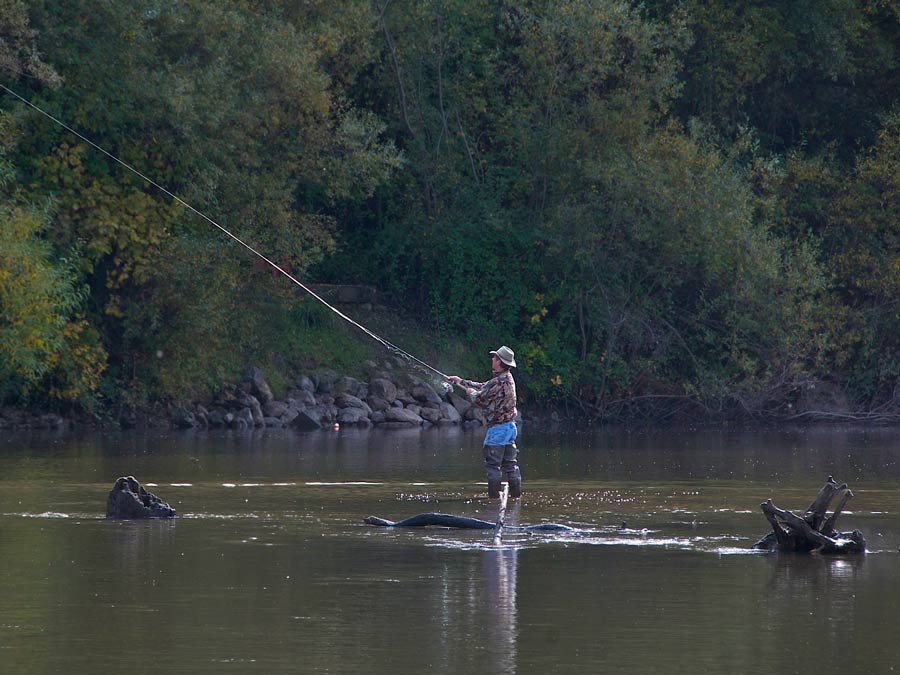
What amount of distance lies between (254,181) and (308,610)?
74.2ft

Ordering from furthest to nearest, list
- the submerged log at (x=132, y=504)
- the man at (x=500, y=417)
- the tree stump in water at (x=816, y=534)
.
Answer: the man at (x=500, y=417) < the submerged log at (x=132, y=504) < the tree stump in water at (x=816, y=534)

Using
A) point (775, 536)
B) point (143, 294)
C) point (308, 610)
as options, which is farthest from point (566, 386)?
point (308, 610)

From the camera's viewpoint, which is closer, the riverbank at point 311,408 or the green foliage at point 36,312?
the green foliage at point 36,312

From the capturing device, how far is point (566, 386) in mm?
37469

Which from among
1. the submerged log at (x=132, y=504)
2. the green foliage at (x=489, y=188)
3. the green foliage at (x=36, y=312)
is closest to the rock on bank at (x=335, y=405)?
the green foliage at (x=489, y=188)

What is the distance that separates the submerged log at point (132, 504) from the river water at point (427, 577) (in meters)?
0.20

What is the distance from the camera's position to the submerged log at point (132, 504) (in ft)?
50.8

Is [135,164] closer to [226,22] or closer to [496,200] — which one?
[226,22]

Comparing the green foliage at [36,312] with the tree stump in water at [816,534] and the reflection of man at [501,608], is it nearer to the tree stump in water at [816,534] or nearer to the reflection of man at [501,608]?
the reflection of man at [501,608]

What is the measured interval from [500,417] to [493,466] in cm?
74

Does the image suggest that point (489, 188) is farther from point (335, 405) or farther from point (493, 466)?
point (493, 466)

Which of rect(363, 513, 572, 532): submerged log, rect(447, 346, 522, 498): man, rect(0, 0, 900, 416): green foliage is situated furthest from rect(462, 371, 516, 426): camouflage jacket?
rect(0, 0, 900, 416): green foliage

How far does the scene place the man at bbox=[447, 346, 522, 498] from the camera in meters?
18.7

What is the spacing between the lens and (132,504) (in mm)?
15477
